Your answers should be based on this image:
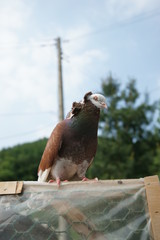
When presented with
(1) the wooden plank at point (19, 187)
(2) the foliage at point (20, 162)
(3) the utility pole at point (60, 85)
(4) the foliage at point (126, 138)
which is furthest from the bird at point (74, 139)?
(2) the foliage at point (20, 162)

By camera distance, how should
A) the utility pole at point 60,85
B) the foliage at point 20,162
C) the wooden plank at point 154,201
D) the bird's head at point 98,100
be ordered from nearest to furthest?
the wooden plank at point 154,201 → the bird's head at point 98,100 → the utility pole at point 60,85 → the foliage at point 20,162

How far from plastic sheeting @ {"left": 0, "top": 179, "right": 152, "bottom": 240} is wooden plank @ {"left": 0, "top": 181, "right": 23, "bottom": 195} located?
25 millimetres

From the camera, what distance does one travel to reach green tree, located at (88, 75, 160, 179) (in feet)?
35.7

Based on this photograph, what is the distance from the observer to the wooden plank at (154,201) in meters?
1.44

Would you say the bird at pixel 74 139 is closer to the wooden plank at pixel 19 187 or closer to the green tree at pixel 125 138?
the wooden plank at pixel 19 187

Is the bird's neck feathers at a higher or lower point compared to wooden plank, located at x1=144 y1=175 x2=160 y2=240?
higher

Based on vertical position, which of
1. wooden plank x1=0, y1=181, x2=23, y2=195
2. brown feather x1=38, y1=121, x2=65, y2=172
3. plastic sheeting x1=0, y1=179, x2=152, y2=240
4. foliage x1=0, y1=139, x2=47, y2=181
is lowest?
foliage x1=0, y1=139, x2=47, y2=181

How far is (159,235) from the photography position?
4.67ft

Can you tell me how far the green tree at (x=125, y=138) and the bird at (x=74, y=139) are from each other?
27.6ft

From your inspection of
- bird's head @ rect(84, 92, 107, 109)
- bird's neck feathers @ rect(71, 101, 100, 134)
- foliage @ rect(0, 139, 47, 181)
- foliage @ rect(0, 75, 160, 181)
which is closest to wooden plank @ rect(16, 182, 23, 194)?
bird's neck feathers @ rect(71, 101, 100, 134)

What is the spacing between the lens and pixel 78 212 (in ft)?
5.18

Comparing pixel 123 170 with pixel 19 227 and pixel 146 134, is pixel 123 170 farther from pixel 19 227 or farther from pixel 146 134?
pixel 19 227

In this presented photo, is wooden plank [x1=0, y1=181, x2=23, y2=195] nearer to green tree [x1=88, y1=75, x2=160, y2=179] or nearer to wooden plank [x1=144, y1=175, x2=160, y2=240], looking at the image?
wooden plank [x1=144, y1=175, x2=160, y2=240]

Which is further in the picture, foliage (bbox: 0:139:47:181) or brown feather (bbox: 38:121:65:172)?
foliage (bbox: 0:139:47:181)
